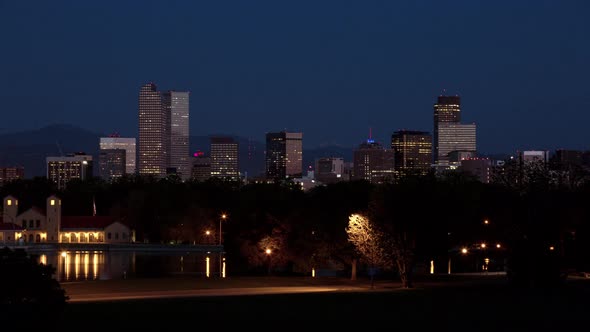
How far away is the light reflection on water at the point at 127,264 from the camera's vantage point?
64.6 meters

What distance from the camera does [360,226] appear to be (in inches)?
2047

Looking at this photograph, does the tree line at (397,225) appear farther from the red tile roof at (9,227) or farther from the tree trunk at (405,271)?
the red tile roof at (9,227)

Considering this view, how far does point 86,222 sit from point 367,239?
6624 centimetres

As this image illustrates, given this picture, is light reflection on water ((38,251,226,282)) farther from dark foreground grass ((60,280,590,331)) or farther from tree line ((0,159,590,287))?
dark foreground grass ((60,280,590,331))

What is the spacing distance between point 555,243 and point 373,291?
18.6 m

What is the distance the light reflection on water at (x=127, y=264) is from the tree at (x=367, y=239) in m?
12.7

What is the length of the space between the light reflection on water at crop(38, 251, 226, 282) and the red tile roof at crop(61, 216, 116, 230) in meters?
12.5

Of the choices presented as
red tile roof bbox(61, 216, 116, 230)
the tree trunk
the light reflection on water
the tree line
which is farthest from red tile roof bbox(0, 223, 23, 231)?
the tree trunk

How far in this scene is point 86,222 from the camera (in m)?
112

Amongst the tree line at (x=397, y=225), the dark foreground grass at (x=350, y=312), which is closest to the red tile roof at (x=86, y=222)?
the tree line at (x=397, y=225)

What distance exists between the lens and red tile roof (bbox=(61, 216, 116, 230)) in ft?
365

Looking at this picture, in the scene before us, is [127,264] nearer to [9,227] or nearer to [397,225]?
[397,225]

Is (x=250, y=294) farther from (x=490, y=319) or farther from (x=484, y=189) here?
(x=484, y=189)

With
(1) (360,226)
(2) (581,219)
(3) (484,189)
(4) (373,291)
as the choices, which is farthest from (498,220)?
(4) (373,291)
